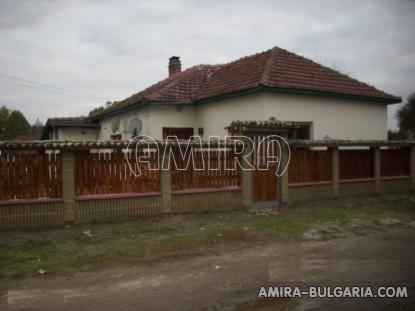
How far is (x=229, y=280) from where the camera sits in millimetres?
5328

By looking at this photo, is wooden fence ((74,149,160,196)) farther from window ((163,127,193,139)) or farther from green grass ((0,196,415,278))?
window ((163,127,193,139))

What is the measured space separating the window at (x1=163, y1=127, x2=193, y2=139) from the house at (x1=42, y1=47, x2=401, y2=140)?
43 millimetres

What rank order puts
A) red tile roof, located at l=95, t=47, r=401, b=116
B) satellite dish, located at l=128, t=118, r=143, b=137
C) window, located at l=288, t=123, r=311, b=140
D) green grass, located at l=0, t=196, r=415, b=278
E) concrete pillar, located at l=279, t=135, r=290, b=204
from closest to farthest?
1. green grass, located at l=0, t=196, r=415, b=278
2. concrete pillar, located at l=279, t=135, r=290, b=204
3. red tile roof, located at l=95, t=47, r=401, b=116
4. window, located at l=288, t=123, r=311, b=140
5. satellite dish, located at l=128, t=118, r=143, b=137

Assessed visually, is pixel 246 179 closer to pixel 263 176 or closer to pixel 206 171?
pixel 263 176

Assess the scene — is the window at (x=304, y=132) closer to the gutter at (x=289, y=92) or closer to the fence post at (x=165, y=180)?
the gutter at (x=289, y=92)

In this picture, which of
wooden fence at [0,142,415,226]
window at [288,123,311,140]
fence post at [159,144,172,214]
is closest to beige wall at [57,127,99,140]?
window at [288,123,311,140]

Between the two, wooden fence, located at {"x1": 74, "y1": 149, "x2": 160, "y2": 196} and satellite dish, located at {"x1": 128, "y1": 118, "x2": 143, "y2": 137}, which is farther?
satellite dish, located at {"x1": 128, "y1": 118, "x2": 143, "y2": 137}

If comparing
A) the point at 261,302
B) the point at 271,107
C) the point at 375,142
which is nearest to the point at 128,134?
the point at 271,107

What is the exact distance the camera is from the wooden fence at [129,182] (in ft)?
→ 27.7

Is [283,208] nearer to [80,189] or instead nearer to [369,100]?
[80,189]

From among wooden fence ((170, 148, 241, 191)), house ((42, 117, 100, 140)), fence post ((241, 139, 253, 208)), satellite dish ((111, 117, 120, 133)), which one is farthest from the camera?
house ((42, 117, 100, 140))

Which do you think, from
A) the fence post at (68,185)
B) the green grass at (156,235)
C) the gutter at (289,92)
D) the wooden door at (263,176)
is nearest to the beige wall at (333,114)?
the gutter at (289,92)

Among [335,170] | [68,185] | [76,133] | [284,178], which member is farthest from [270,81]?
[76,133]

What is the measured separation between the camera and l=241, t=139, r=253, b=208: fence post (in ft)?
34.7
